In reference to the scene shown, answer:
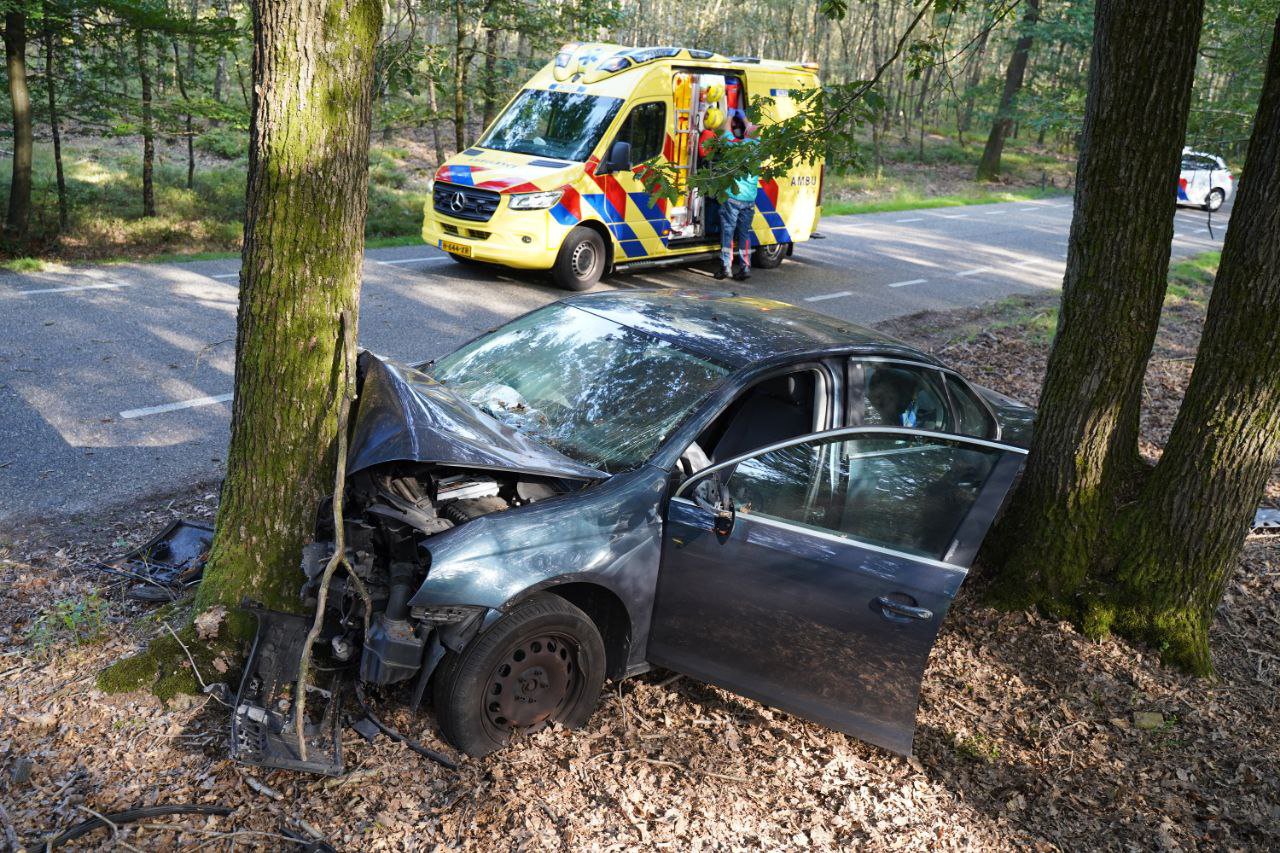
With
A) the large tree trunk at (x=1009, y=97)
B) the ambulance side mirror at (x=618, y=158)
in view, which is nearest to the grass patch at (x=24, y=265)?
the ambulance side mirror at (x=618, y=158)

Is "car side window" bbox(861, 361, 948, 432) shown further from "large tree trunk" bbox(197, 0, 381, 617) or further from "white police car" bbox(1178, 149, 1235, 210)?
"white police car" bbox(1178, 149, 1235, 210)

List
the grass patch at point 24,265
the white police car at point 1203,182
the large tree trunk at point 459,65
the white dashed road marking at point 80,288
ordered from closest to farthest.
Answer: the white dashed road marking at point 80,288 → the grass patch at point 24,265 → the large tree trunk at point 459,65 → the white police car at point 1203,182

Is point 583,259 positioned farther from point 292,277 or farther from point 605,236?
point 292,277

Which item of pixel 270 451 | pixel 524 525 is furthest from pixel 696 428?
pixel 270 451

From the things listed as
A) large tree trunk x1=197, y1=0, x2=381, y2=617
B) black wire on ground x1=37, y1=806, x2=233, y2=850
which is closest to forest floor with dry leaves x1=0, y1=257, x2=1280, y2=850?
black wire on ground x1=37, y1=806, x2=233, y2=850

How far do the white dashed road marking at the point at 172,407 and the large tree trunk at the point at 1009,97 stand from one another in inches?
1198

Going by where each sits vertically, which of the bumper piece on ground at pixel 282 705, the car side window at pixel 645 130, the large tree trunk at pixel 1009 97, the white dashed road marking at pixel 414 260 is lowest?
the bumper piece on ground at pixel 282 705

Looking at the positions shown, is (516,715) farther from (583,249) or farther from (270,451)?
(583,249)

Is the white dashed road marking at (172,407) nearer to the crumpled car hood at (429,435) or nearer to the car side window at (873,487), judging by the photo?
the crumpled car hood at (429,435)

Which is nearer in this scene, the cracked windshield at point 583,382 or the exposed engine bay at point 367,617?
the exposed engine bay at point 367,617

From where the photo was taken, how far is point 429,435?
362 centimetres

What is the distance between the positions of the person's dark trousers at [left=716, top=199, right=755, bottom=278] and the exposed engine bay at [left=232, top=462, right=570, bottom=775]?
9445mm

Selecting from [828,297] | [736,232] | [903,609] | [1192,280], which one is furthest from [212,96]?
[1192,280]

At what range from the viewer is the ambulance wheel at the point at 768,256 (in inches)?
559
